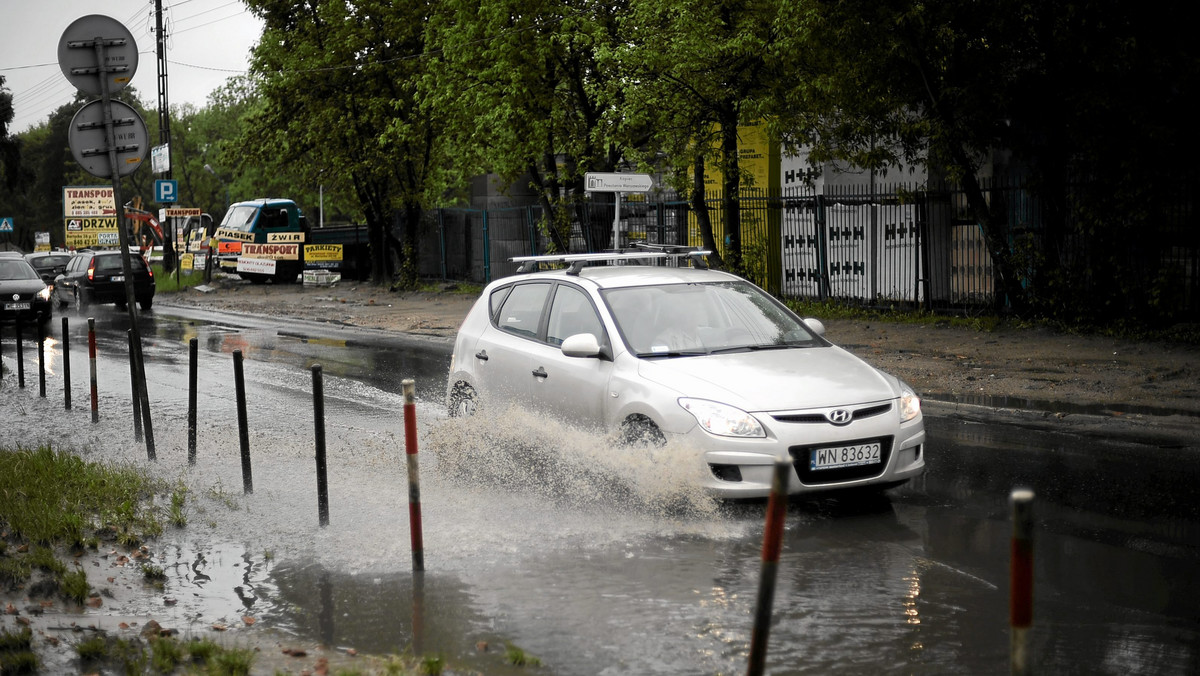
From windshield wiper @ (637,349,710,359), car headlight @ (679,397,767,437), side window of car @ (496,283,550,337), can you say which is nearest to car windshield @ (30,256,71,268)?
side window of car @ (496,283,550,337)

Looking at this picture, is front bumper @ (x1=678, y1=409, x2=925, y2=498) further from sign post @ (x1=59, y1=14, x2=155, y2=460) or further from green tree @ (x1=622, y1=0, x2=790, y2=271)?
green tree @ (x1=622, y1=0, x2=790, y2=271)

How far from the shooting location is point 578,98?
26734mm

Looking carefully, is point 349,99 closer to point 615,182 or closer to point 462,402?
point 615,182

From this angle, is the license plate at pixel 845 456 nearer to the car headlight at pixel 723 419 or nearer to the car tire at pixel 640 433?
the car headlight at pixel 723 419

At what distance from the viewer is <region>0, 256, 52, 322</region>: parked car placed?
23.6 metres

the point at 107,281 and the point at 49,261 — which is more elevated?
the point at 49,261

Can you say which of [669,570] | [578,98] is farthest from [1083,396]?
[578,98]

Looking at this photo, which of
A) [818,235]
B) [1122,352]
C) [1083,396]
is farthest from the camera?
[818,235]

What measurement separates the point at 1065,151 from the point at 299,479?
A: 506 inches

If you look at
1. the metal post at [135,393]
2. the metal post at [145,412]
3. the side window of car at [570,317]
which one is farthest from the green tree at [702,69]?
the metal post at [145,412]

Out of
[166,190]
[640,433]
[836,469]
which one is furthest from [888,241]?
[166,190]

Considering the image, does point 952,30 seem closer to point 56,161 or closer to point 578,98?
point 578,98

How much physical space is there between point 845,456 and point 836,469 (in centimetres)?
9

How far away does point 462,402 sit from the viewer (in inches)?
366
